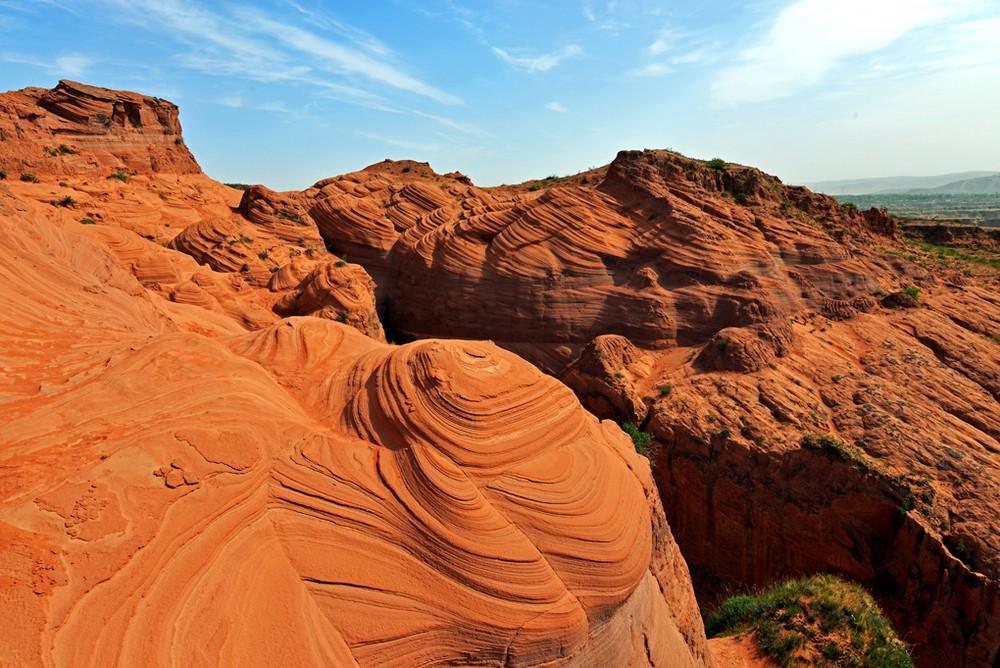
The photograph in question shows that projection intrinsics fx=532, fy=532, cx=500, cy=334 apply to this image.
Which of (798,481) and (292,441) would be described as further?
(798,481)

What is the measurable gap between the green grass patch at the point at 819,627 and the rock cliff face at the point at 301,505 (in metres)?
2.23

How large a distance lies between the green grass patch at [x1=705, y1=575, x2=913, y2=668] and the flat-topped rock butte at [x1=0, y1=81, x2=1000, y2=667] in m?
0.84

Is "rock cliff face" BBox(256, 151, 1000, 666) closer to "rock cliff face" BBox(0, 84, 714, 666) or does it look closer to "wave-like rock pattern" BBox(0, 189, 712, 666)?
"rock cliff face" BBox(0, 84, 714, 666)

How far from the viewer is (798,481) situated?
41.6ft

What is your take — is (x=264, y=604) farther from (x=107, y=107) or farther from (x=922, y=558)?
(x=107, y=107)

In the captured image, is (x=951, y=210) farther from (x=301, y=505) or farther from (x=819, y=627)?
(x=301, y=505)

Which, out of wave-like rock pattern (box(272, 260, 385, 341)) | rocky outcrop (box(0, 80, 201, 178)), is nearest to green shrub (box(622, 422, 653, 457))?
wave-like rock pattern (box(272, 260, 385, 341))

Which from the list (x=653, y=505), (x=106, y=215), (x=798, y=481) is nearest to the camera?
(x=653, y=505)

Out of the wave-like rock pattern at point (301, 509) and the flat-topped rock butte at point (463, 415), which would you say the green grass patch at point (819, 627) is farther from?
the wave-like rock pattern at point (301, 509)

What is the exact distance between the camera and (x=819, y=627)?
862cm

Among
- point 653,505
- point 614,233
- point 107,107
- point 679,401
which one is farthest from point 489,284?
point 107,107

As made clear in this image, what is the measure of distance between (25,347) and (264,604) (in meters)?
4.00

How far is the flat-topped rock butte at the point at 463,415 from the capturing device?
4.15 meters

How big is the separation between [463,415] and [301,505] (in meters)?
1.82
